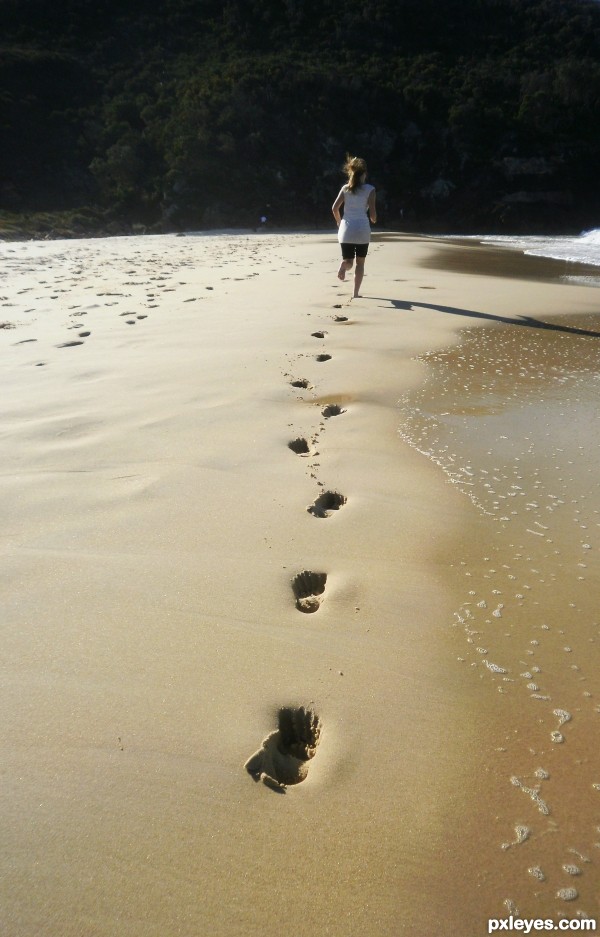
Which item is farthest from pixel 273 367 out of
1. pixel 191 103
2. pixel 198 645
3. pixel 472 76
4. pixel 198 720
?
pixel 472 76

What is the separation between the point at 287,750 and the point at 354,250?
544cm

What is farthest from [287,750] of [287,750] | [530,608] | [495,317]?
[495,317]

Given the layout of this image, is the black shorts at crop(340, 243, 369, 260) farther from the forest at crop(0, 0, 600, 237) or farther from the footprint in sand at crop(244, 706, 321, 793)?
the forest at crop(0, 0, 600, 237)

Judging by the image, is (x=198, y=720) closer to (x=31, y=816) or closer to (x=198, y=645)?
(x=198, y=645)

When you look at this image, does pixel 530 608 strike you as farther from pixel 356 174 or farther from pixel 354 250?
pixel 356 174

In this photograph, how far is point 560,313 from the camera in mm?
A: 5543

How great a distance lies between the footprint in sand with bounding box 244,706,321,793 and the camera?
1.21 metres

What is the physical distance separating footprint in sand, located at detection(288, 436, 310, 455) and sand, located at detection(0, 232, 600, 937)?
0.04 ft

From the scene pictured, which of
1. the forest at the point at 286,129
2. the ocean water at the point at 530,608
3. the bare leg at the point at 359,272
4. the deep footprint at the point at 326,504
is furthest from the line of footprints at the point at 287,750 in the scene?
the forest at the point at 286,129

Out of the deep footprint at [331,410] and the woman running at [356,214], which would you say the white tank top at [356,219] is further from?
the deep footprint at [331,410]

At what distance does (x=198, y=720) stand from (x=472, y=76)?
4047 cm

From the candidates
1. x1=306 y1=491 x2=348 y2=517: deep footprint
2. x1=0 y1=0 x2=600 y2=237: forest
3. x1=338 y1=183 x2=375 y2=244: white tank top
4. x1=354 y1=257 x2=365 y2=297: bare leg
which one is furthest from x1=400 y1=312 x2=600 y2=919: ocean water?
x1=0 y1=0 x2=600 y2=237: forest

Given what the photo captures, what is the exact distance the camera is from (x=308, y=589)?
1785 mm

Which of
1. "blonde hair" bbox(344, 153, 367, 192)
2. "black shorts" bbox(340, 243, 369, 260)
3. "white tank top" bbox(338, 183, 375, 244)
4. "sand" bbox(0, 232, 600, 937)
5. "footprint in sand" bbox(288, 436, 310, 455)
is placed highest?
"blonde hair" bbox(344, 153, 367, 192)
